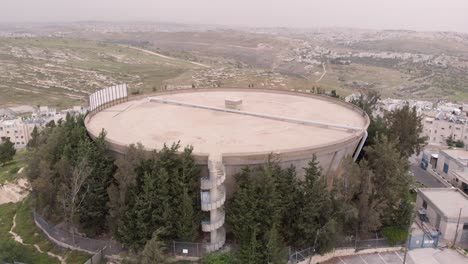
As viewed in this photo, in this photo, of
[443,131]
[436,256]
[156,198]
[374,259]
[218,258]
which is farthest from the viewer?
[443,131]

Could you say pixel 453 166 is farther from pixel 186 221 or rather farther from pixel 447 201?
pixel 186 221

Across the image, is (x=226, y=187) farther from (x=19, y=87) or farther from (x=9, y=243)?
(x=19, y=87)

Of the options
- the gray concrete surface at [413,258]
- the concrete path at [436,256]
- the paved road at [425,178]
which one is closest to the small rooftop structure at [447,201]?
the concrete path at [436,256]

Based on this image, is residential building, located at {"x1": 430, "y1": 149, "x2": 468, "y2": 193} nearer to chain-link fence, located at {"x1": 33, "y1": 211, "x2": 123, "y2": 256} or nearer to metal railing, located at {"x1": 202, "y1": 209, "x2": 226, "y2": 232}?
metal railing, located at {"x1": 202, "y1": 209, "x2": 226, "y2": 232}

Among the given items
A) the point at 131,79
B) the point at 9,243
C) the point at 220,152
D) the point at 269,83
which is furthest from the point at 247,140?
the point at 131,79

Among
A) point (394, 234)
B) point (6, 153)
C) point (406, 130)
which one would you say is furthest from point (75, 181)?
point (6, 153)

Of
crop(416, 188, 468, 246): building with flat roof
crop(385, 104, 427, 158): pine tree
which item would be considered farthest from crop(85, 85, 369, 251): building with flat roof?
crop(416, 188, 468, 246): building with flat roof

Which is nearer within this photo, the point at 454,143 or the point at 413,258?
the point at 413,258
